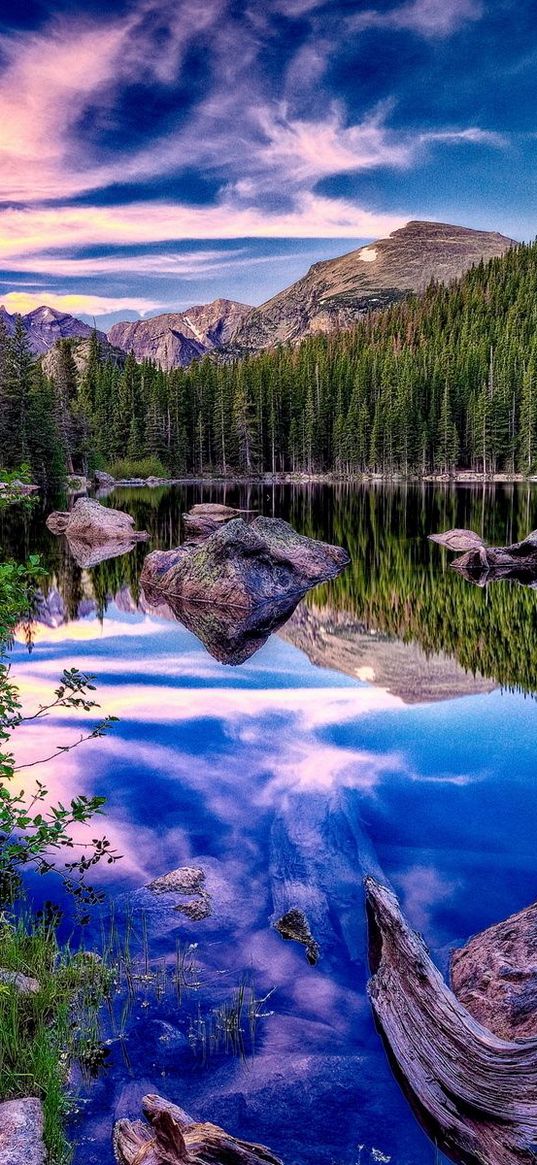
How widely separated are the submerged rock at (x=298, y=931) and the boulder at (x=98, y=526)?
92.4 ft

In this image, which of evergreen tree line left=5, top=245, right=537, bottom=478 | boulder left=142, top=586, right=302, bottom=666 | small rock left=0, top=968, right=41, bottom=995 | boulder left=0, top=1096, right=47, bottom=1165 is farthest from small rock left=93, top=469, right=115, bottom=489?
boulder left=0, top=1096, right=47, bottom=1165

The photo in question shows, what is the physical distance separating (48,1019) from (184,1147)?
1664mm

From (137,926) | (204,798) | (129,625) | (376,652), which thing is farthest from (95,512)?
(137,926)

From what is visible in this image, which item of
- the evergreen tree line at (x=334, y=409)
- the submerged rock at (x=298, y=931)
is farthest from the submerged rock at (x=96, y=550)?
the evergreen tree line at (x=334, y=409)

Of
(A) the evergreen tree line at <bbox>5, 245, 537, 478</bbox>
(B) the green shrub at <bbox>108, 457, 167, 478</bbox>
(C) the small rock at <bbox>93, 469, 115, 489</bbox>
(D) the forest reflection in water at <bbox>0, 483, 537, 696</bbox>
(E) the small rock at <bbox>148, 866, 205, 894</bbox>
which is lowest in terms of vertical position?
(E) the small rock at <bbox>148, 866, 205, 894</bbox>

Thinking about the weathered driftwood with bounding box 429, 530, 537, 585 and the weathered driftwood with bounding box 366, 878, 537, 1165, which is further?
the weathered driftwood with bounding box 429, 530, 537, 585

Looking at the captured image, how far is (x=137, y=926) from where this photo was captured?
5.56 metres

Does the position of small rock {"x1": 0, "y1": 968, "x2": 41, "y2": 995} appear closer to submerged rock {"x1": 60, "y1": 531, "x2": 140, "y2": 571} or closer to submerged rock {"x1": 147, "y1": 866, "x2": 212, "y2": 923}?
submerged rock {"x1": 147, "y1": 866, "x2": 212, "y2": 923}

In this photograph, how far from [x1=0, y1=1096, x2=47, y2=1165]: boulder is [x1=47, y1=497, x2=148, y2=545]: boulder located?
29.9 m

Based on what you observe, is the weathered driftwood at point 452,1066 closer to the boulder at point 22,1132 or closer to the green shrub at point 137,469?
the boulder at point 22,1132

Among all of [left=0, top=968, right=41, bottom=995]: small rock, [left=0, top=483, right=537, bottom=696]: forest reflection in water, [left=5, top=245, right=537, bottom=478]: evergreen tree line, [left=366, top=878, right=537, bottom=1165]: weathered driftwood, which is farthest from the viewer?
[left=5, top=245, right=537, bottom=478]: evergreen tree line

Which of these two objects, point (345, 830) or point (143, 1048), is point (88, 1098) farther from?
point (345, 830)

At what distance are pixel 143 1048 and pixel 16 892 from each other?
2194mm

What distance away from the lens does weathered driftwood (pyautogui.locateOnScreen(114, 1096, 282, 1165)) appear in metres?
3.19
